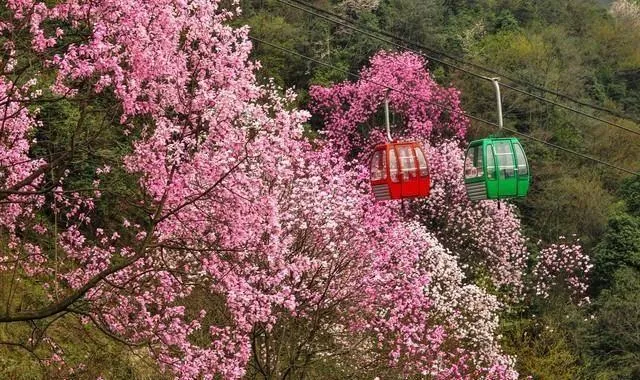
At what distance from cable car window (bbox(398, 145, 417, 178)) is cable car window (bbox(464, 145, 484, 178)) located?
121cm

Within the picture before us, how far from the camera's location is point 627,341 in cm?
3481

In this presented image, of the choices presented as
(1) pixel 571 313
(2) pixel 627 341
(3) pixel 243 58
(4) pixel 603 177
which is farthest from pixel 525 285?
(3) pixel 243 58

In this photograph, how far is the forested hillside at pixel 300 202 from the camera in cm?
1182

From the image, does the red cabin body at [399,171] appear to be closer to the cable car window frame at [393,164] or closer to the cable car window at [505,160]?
the cable car window frame at [393,164]

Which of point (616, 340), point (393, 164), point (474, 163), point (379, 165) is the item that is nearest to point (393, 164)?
point (393, 164)

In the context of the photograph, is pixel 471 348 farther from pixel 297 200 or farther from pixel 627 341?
pixel 297 200

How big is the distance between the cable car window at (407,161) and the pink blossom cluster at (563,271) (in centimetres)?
1623

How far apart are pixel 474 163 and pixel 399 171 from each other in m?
1.68

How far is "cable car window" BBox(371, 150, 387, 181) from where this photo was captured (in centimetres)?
2277

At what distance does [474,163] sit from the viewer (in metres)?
22.5

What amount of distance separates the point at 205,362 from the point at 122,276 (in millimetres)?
2400

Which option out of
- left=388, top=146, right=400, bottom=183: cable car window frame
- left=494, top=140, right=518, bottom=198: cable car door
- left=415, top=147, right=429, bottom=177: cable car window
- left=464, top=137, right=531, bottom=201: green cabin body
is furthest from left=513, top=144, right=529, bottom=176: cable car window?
left=388, top=146, right=400, bottom=183: cable car window frame

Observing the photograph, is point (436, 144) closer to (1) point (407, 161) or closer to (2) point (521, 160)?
(1) point (407, 161)

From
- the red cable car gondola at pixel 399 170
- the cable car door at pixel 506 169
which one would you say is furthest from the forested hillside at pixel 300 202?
the red cable car gondola at pixel 399 170
